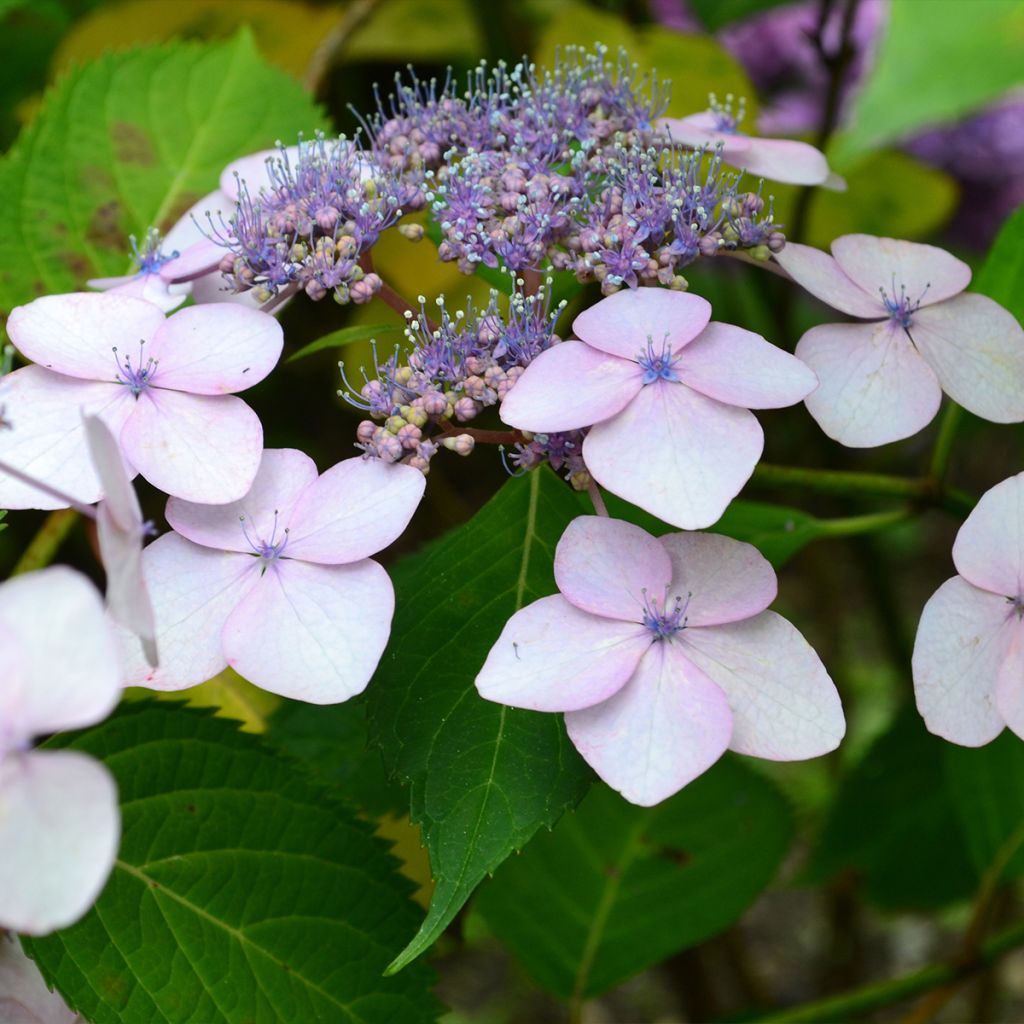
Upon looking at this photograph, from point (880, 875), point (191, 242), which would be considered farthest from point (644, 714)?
point (880, 875)

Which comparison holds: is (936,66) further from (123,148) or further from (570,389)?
(123,148)

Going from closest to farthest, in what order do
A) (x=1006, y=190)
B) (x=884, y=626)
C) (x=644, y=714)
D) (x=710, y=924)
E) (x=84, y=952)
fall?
1. (x=644, y=714)
2. (x=84, y=952)
3. (x=710, y=924)
4. (x=884, y=626)
5. (x=1006, y=190)

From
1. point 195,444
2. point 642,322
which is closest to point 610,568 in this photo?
point 642,322

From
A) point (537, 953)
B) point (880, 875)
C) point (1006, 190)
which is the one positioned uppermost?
point (1006, 190)

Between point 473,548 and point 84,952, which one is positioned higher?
point 473,548

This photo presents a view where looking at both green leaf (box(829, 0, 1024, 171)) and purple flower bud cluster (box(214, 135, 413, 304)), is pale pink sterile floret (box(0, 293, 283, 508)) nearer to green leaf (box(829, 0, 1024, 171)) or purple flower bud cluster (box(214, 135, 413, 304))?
purple flower bud cluster (box(214, 135, 413, 304))

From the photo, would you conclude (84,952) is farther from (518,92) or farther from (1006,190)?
(1006,190)

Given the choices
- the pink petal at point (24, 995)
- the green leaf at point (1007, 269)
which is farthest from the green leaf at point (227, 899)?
the green leaf at point (1007, 269)
